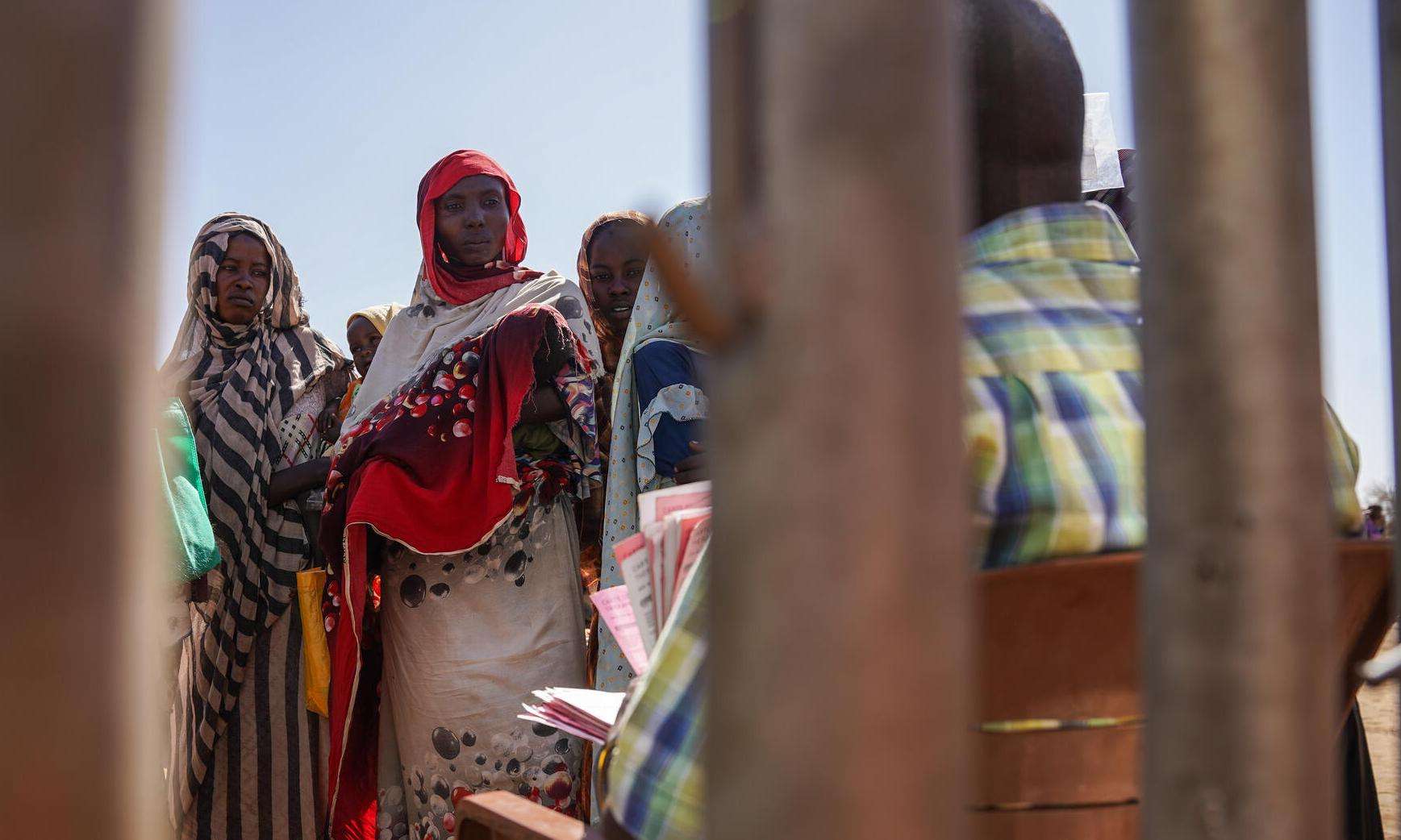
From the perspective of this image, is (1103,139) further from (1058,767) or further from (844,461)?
(844,461)

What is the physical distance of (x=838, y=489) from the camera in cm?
38

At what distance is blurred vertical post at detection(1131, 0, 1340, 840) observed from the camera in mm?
513

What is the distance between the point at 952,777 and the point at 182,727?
12.3 feet

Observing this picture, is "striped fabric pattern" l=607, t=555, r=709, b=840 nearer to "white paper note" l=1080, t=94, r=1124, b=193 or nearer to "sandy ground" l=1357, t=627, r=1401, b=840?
"white paper note" l=1080, t=94, r=1124, b=193

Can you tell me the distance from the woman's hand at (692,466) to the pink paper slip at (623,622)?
152cm

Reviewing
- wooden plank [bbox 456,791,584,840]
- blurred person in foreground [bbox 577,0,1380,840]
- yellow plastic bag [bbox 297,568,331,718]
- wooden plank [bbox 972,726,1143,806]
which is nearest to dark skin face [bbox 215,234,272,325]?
yellow plastic bag [bbox 297,568,331,718]

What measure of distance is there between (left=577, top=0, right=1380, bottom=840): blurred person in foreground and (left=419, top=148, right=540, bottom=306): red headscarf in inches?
113

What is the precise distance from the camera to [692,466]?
10.5ft

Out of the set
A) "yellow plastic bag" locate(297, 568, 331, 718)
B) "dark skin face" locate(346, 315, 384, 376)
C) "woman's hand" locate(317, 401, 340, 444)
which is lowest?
"yellow plastic bag" locate(297, 568, 331, 718)

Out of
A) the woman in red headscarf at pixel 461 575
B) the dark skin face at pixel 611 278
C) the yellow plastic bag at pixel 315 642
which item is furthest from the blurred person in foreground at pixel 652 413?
the yellow plastic bag at pixel 315 642

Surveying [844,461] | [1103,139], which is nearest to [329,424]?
[1103,139]

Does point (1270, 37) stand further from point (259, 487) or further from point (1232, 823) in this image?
point (259, 487)

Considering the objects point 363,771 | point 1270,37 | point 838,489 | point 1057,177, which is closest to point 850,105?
point 838,489

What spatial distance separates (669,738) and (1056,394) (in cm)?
42
